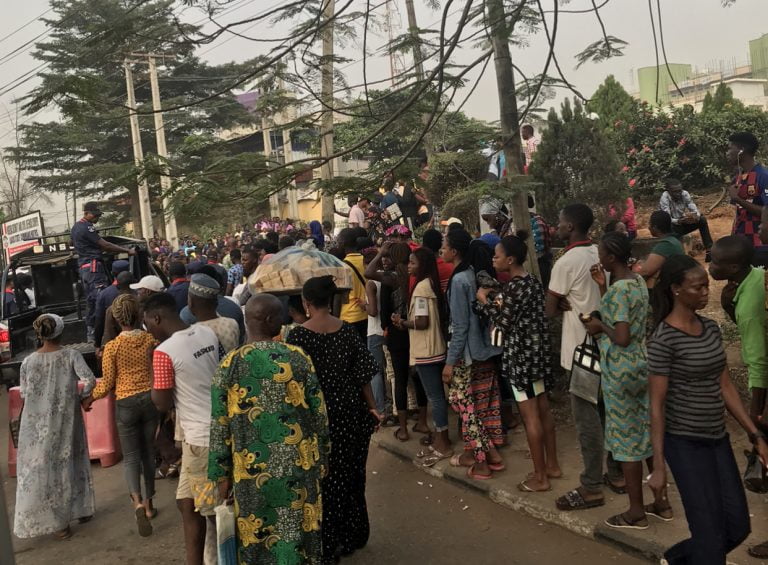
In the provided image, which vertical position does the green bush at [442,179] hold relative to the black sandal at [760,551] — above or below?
above

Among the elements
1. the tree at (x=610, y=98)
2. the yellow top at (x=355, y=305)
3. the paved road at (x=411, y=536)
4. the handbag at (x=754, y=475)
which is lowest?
the paved road at (x=411, y=536)

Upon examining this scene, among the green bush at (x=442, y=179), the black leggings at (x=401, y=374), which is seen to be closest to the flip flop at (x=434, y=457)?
the black leggings at (x=401, y=374)

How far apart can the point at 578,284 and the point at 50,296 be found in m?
8.64

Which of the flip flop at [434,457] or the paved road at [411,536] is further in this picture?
the flip flop at [434,457]

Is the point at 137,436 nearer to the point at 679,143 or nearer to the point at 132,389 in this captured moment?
the point at 132,389

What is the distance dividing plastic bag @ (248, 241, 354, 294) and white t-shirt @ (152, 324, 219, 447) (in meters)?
1.95

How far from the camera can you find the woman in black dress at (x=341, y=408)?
3982mm

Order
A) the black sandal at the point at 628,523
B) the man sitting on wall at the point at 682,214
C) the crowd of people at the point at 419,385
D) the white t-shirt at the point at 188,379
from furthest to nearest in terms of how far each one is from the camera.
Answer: the man sitting on wall at the point at 682,214 → the black sandal at the point at 628,523 → the white t-shirt at the point at 188,379 → the crowd of people at the point at 419,385

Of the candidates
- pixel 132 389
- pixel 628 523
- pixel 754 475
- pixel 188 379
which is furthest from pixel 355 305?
pixel 754 475

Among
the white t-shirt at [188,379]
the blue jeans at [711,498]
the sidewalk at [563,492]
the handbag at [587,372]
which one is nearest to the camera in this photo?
Answer: the blue jeans at [711,498]

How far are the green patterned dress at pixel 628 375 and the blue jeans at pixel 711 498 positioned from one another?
0.92 meters

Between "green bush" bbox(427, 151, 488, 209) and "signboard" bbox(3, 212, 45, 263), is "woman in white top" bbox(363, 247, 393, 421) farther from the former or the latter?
"signboard" bbox(3, 212, 45, 263)

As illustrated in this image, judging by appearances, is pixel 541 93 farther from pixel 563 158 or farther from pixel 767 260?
pixel 563 158

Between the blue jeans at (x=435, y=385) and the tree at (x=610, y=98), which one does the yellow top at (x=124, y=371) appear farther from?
the tree at (x=610, y=98)
